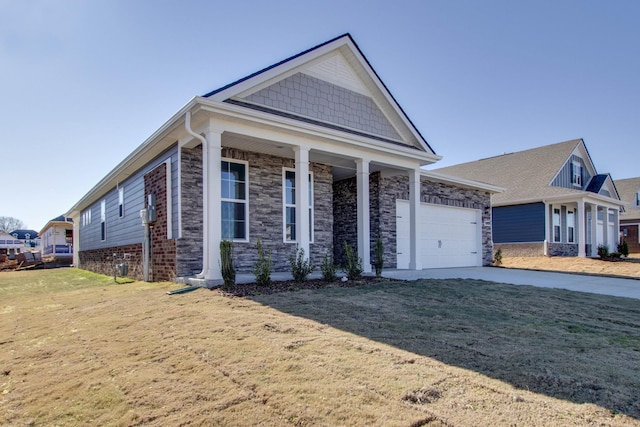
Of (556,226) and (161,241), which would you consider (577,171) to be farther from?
(161,241)

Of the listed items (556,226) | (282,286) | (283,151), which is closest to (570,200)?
(556,226)

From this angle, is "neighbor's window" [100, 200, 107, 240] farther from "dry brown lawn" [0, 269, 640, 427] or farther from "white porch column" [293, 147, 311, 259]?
"white porch column" [293, 147, 311, 259]

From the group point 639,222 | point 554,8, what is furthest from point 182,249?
point 639,222

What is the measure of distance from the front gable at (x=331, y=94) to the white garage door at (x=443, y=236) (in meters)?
2.42

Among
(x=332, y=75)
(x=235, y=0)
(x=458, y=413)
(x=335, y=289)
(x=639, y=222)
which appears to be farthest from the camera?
(x=639, y=222)

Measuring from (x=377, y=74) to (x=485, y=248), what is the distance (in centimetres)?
813

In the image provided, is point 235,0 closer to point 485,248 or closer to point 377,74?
point 377,74

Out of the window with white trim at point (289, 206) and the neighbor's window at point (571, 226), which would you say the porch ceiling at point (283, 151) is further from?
the neighbor's window at point (571, 226)

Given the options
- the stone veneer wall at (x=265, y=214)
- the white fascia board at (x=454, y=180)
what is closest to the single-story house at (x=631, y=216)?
the white fascia board at (x=454, y=180)

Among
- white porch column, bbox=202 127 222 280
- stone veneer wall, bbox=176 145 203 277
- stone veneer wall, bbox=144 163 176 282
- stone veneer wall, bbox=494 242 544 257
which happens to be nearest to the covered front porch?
stone veneer wall, bbox=494 242 544 257

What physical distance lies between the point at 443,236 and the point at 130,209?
1015 cm

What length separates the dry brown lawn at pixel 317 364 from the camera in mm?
2449

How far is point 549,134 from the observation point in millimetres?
24594

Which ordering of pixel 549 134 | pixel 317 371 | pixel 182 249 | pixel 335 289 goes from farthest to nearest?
Answer: pixel 549 134
pixel 182 249
pixel 335 289
pixel 317 371
